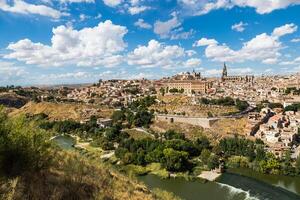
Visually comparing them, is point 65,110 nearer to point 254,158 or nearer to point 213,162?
point 213,162

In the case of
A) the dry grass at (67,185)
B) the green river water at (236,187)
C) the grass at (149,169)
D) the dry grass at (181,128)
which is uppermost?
the dry grass at (67,185)

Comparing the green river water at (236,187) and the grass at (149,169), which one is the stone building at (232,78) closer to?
the grass at (149,169)

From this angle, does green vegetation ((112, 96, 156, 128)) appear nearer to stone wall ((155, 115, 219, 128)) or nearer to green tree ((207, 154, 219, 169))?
stone wall ((155, 115, 219, 128))

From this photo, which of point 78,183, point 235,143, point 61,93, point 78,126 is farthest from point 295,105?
point 61,93

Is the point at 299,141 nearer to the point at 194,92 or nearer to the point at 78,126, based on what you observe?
the point at 78,126

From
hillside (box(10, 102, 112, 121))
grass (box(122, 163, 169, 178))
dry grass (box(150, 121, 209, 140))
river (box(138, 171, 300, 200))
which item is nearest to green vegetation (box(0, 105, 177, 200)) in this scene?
river (box(138, 171, 300, 200))

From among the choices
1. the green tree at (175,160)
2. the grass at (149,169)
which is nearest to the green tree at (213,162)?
the green tree at (175,160)

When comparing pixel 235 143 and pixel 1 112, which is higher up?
pixel 1 112
